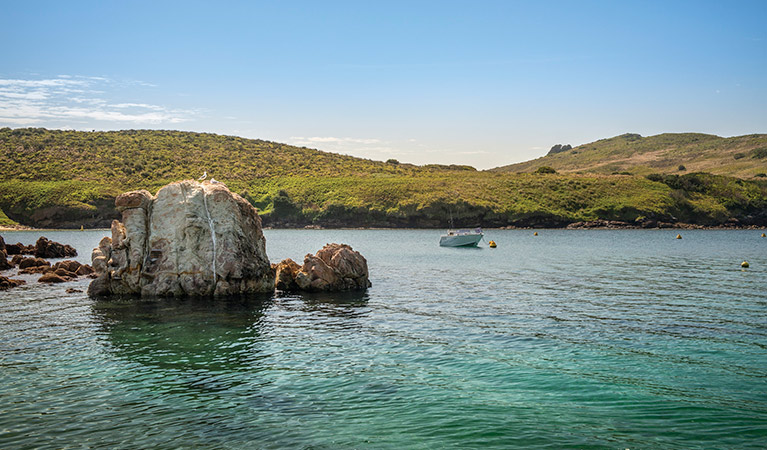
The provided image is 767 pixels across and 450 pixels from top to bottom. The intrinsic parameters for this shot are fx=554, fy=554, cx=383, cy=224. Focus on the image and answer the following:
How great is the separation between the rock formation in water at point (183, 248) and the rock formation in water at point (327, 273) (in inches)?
85.4

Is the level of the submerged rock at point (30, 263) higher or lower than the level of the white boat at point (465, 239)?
lower

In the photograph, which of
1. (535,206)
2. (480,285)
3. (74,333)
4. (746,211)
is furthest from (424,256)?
(746,211)

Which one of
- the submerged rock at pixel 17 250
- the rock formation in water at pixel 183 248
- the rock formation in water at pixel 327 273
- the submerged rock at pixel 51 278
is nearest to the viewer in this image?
the rock formation in water at pixel 183 248

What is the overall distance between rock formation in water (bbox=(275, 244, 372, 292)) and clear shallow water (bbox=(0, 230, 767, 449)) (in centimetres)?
250

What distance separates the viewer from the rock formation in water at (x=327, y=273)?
30.8 meters

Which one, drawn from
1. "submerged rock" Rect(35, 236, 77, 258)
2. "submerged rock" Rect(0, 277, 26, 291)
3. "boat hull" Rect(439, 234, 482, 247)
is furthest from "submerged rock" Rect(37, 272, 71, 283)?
"boat hull" Rect(439, 234, 482, 247)

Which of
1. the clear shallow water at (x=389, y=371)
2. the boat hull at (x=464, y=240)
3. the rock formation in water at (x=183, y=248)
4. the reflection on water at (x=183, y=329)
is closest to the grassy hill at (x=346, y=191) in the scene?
the boat hull at (x=464, y=240)

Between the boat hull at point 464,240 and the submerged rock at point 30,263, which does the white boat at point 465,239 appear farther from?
the submerged rock at point 30,263

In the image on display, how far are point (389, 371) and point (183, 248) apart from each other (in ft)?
54.3

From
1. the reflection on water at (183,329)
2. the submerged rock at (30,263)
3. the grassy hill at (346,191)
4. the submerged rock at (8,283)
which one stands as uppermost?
the grassy hill at (346,191)

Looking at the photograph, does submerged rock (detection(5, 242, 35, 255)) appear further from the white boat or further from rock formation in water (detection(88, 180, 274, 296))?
the white boat

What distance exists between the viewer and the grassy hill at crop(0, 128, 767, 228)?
4537 inches

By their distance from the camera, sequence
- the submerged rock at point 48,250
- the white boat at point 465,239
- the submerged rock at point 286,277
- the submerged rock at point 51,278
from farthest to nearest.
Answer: the white boat at point 465,239 < the submerged rock at point 48,250 < the submerged rock at point 51,278 < the submerged rock at point 286,277

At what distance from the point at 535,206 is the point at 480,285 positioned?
310ft
